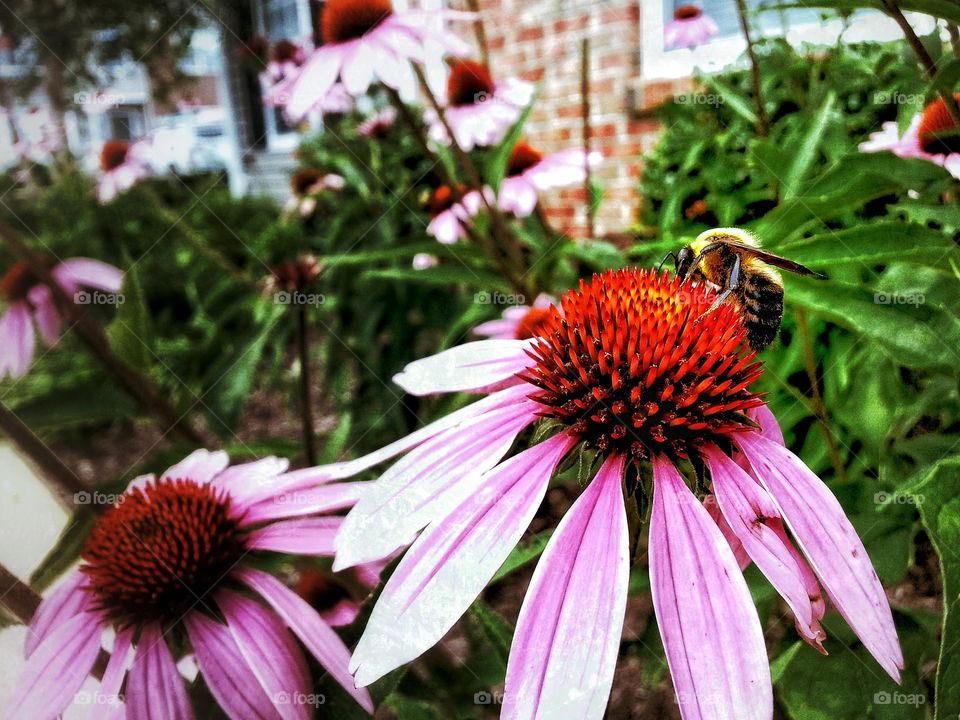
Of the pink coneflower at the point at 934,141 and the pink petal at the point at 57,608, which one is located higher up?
the pink coneflower at the point at 934,141

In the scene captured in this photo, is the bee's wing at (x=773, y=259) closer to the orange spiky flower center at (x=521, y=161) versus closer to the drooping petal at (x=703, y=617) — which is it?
the drooping petal at (x=703, y=617)

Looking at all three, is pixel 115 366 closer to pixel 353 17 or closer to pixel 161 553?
pixel 161 553

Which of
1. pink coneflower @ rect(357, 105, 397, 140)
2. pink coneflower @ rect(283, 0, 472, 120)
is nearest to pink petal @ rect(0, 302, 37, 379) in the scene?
pink coneflower @ rect(283, 0, 472, 120)

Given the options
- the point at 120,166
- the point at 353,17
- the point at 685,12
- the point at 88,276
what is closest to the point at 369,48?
the point at 353,17

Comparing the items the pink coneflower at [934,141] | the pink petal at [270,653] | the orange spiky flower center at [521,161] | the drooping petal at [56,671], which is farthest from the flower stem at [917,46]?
the orange spiky flower center at [521,161]

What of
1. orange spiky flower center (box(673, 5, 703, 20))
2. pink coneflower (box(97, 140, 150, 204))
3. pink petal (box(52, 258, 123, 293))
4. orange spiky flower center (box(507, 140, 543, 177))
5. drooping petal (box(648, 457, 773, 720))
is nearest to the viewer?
drooping petal (box(648, 457, 773, 720))

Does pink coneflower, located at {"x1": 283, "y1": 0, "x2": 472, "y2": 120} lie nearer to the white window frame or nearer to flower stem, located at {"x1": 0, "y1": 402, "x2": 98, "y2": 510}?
the white window frame
